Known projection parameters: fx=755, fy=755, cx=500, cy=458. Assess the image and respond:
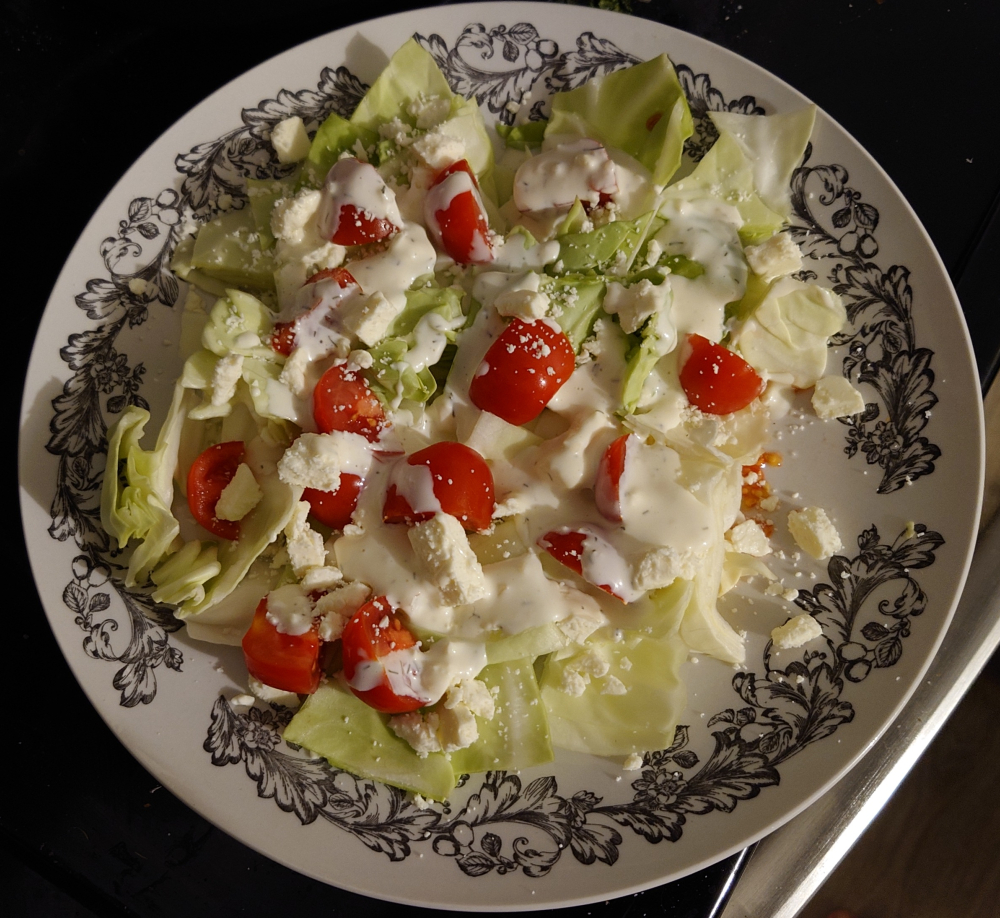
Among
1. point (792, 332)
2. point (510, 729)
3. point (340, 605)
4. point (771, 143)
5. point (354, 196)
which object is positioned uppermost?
point (771, 143)

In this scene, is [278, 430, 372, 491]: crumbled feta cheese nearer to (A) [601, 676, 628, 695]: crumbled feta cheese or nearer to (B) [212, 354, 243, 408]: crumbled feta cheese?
(B) [212, 354, 243, 408]: crumbled feta cheese

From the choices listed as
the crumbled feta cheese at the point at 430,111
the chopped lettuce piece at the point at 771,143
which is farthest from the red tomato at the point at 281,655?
the chopped lettuce piece at the point at 771,143

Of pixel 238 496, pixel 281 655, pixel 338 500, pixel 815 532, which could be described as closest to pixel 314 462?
pixel 338 500

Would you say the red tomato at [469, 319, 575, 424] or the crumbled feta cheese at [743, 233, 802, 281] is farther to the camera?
the crumbled feta cheese at [743, 233, 802, 281]

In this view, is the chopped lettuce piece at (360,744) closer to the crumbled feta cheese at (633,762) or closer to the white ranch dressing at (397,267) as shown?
the crumbled feta cheese at (633,762)

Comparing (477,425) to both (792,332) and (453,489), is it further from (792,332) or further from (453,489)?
(792,332)

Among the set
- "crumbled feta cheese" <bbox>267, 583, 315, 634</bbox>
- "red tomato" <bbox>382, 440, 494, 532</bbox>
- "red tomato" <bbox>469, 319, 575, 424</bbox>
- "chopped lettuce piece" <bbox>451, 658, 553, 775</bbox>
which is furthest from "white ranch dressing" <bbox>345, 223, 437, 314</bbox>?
"chopped lettuce piece" <bbox>451, 658, 553, 775</bbox>

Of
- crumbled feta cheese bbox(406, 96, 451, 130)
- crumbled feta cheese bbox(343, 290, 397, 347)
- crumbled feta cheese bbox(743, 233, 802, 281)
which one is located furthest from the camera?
crumbled feta cheese bbox(406, 96, 451, 130)
